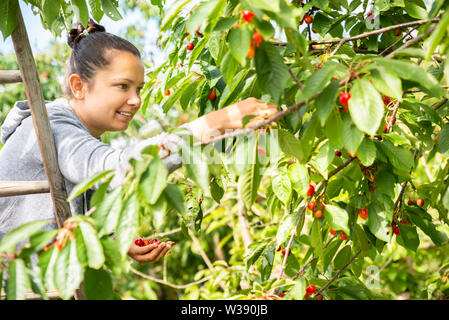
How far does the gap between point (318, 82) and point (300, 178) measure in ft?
1.41

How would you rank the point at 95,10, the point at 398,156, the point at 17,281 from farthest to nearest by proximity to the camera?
the point at 95,10, the point at 398,156, the point at 17,281

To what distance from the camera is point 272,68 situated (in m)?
1.02

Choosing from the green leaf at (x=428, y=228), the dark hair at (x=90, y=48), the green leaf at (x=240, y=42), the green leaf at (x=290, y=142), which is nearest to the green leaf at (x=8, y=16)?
the dark hair at (x=90, y=48)

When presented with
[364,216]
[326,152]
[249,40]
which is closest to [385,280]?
[364,216]

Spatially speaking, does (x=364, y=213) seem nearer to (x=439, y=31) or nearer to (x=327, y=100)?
(x=327, y=100)

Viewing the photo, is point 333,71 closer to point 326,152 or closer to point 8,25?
point 326,152

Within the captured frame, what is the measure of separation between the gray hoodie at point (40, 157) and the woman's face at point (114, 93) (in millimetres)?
80

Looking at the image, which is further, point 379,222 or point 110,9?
point 110,9

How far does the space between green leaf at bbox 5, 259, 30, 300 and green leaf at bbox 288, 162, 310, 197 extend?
0.75m

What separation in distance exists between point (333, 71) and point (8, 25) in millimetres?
780

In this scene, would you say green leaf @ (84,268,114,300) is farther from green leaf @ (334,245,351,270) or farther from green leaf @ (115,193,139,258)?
green leaf @ (334,245,351,270)

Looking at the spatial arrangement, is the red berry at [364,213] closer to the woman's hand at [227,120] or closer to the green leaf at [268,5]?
the woman's hand at [227,120]

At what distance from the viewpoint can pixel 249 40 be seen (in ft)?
3.10

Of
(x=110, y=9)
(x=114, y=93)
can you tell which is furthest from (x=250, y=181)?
(x=110, y=9)
